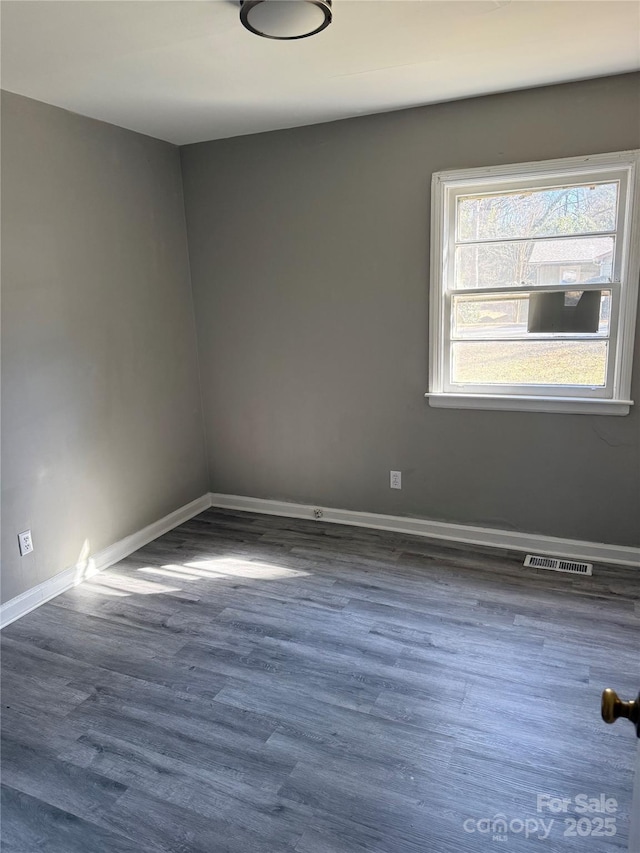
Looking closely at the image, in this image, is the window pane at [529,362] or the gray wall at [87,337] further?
the window pane at [529,362]

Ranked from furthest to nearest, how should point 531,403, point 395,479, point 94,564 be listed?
point 395,479 < point 94,564 < point 531,403

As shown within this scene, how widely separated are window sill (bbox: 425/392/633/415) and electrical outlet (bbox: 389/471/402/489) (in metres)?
0.50

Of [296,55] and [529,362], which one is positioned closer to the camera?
[296,55]

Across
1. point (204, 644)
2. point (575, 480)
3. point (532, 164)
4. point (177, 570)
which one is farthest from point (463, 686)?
point (532, 164)

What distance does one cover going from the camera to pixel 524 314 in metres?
3.02

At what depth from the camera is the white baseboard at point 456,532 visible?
9.96 ft

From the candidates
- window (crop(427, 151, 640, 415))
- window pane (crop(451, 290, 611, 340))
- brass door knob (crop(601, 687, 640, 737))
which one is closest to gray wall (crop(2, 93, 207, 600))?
window (crop(427, 151, 640, 415))

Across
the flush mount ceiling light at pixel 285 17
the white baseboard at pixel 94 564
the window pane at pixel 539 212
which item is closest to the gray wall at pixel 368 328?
the window pane at pixel 539 212

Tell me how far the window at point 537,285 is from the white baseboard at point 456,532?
75 cm

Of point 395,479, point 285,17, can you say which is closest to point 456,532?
point 395,479

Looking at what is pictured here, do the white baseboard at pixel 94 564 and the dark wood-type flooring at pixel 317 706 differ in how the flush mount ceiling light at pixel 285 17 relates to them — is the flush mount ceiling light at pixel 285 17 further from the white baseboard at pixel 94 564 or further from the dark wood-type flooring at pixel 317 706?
the white baseboard at pixel 94 564

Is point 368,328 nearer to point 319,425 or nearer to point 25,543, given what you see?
point 319,425

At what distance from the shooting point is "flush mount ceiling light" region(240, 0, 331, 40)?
5.79ft

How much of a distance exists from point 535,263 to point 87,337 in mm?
2431
